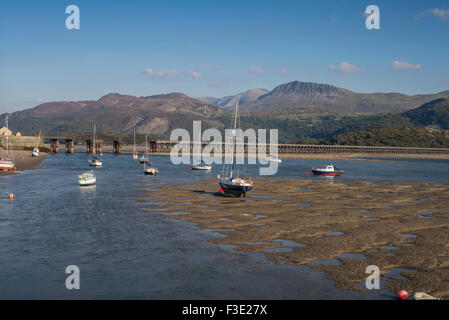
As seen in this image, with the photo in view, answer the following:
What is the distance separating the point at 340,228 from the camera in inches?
1553

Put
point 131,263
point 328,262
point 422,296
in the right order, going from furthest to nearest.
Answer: point 328,262 → point 131,263 → point 422,296

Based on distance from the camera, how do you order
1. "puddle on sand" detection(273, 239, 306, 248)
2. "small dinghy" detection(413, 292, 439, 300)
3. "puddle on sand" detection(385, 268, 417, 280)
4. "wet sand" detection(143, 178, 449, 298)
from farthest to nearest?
"puddle on sand" detection(273, 239, 306, 248) → "wet sand" detection(143, 178, 449, 298) → "puddle on sand" detection(385, 268, 417, 280) → "small dinghy" detection(413, 292, 439, 300)

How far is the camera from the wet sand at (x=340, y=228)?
2731 cm

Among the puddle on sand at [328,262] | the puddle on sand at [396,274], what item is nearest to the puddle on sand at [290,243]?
the puddle on sand at [328,262]

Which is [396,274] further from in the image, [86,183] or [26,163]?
[26,163]

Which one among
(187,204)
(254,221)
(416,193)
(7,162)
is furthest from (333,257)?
(7,162)

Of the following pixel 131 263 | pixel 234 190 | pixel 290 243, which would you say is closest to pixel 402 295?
pixel 290 243

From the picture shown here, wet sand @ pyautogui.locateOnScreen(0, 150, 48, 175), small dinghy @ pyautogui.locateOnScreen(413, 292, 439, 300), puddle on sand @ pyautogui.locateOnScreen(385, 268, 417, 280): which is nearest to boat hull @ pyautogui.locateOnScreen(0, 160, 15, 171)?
wet sand @ pyautogui.locateOnScreen(0, 150, 48, 175)

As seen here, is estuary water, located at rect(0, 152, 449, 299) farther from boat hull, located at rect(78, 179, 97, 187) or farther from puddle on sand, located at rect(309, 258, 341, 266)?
boat hull, located at rect(78, 179, 97, 187)

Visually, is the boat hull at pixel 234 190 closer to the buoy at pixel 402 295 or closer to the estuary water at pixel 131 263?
the estuary water at pixel 131 263

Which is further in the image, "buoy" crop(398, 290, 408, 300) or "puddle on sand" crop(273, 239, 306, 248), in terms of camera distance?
"puddle on sand" crop(273, 239, 306, 248)

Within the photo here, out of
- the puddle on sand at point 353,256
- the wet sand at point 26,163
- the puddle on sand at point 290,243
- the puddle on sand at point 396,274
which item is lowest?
the puddle on sand at point 396,274

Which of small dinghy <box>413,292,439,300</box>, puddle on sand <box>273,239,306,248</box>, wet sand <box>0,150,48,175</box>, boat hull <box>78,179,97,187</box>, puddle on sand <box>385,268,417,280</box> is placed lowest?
puddle on sand <box>385,268,417,280</box>

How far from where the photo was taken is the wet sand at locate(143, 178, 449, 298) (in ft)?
89.6
